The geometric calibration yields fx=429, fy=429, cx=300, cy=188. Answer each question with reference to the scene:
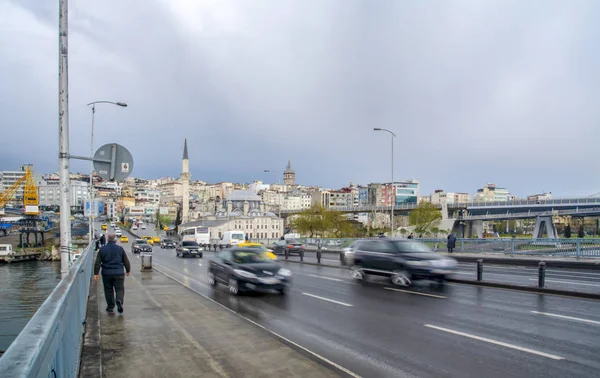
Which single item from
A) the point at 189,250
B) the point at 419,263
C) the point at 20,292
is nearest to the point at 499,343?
the point at 419,263

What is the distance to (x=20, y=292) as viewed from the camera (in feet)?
151

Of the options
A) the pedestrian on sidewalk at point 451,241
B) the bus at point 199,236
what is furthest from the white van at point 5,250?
the pedestrian on sidewalk at point 451,241

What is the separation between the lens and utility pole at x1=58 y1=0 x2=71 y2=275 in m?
9.23

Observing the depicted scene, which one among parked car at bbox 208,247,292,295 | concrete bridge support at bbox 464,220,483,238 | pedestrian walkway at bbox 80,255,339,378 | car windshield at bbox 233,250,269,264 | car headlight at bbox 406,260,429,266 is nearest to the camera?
pedestrian walkway at bbox 80,255,339,378

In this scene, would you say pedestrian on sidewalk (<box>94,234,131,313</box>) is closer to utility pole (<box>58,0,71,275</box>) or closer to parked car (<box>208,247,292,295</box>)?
utility pole (<box>58,0,71,275</box>)

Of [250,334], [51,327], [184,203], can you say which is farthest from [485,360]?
[184,203]

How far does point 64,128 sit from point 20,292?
46.1 meters

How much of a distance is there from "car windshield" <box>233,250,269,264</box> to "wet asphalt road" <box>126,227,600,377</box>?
48.5 inches

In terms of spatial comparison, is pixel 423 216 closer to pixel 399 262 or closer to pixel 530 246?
pixel 530 246

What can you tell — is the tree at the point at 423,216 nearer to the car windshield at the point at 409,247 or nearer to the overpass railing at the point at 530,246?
the overpass railing at the point at 530,246

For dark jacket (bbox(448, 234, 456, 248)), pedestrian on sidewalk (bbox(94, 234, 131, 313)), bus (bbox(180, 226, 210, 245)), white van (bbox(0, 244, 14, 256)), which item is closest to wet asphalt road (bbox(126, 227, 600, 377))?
pedestrian on sidewalk (bbox(94, 234, 131, 313))

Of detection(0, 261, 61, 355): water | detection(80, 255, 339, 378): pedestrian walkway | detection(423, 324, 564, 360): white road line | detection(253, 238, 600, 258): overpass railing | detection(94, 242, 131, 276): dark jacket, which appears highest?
detection(94, 242, 131, 276): dark jacket

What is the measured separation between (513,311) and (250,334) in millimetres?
7226

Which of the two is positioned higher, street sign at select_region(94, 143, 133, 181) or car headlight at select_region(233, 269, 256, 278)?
street sign at select_region(94, 143, 133, 181)
